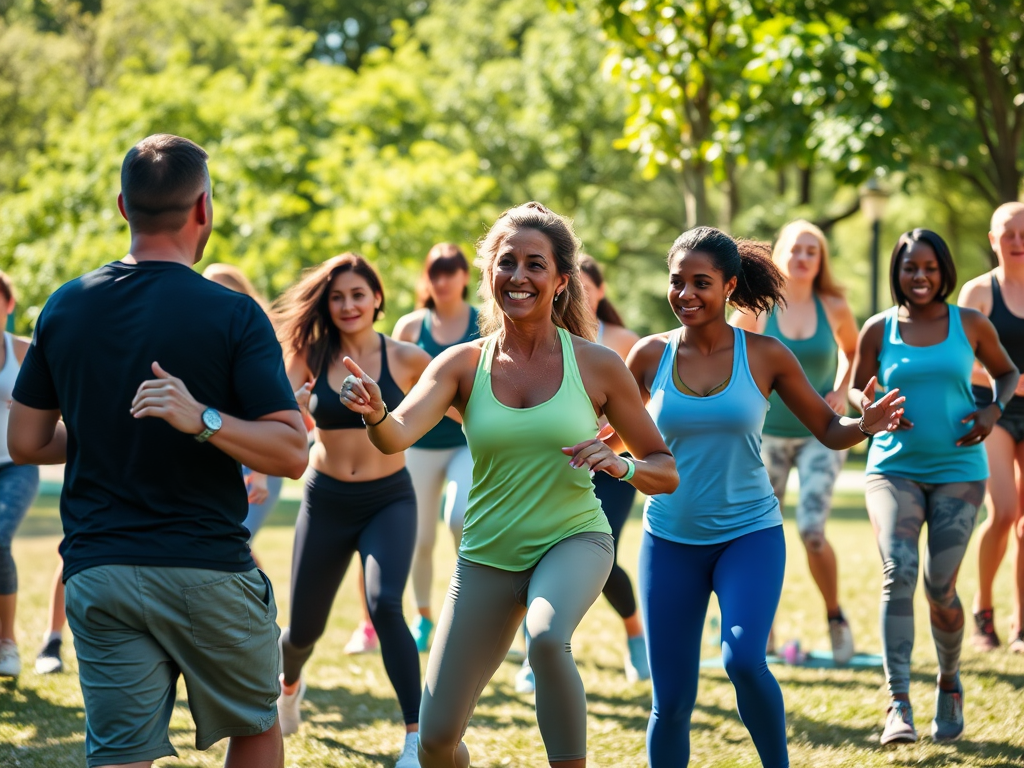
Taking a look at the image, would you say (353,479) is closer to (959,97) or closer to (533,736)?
(533,736)

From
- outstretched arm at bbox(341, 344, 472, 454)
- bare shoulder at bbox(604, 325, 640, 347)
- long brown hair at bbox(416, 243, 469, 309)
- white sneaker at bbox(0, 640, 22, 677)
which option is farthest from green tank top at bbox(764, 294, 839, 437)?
white sneaker at bbox(0, 640, 22, 677)

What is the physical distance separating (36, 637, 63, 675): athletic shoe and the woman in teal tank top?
2.32 meters

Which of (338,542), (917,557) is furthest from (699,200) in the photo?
(338,542)

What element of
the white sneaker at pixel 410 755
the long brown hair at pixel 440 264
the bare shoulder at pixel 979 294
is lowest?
the white sneaker at pixel 410 755

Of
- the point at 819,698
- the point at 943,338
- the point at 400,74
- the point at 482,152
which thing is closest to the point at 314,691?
the point at 819,698

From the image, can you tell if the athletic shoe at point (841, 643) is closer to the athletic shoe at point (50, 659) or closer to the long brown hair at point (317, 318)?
the long brown hair at point (317, 318)

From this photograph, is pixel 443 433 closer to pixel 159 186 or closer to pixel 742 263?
pixel 742 263

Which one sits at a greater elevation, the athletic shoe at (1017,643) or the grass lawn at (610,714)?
the athletic shoe at (1017,643)

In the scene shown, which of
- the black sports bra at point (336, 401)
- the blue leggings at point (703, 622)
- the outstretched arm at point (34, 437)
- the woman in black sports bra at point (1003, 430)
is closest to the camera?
the outstretched arm at point (34, 437)

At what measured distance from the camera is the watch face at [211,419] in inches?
122

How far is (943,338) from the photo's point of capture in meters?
5.70

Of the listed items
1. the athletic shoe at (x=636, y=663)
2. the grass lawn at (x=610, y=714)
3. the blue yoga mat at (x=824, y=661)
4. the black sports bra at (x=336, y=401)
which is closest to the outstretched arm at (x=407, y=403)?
the black sports bra at (x=336, y=401)

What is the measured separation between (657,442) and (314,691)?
367 centimetres

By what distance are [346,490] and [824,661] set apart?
362cm
